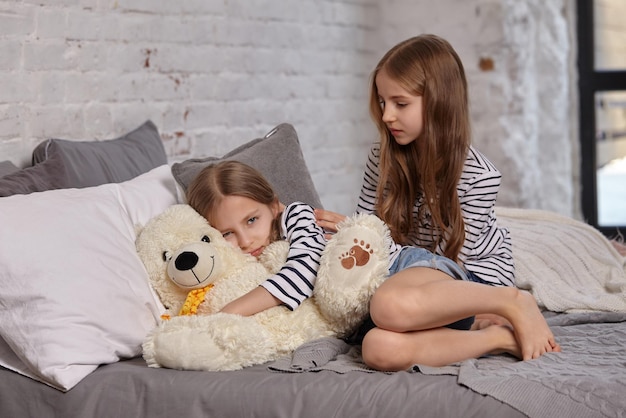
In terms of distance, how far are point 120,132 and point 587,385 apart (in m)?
1.60

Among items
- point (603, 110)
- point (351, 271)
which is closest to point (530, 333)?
point (351, 271)

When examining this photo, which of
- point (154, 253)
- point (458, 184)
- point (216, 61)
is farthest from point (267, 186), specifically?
point (216, 61)

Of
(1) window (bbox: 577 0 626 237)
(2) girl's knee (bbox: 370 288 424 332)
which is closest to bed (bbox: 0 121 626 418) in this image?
(2) girl's knee (bbox: 370 288 424 332)

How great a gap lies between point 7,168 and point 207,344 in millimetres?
724

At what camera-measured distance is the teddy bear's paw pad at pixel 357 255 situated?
1.90 meters

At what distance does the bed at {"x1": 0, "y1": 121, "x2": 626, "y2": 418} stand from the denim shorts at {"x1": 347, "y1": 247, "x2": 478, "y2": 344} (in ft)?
0.23

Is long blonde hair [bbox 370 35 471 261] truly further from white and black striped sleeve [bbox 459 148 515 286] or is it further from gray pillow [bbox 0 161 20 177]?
gray pillow [bbox 0 161 20 177]

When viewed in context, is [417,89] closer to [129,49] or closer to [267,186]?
[267,186]

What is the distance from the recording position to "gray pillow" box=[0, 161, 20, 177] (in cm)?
207

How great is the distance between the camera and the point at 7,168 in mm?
2105

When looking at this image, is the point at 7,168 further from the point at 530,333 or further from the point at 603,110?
the point at 603,110

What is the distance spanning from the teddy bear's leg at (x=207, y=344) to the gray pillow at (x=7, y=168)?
0.58 m

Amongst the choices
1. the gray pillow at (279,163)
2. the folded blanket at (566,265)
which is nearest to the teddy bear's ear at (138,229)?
the gray pillow at (279,163)

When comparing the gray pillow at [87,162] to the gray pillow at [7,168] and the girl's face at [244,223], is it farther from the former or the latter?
the girl's face at [244,223]
